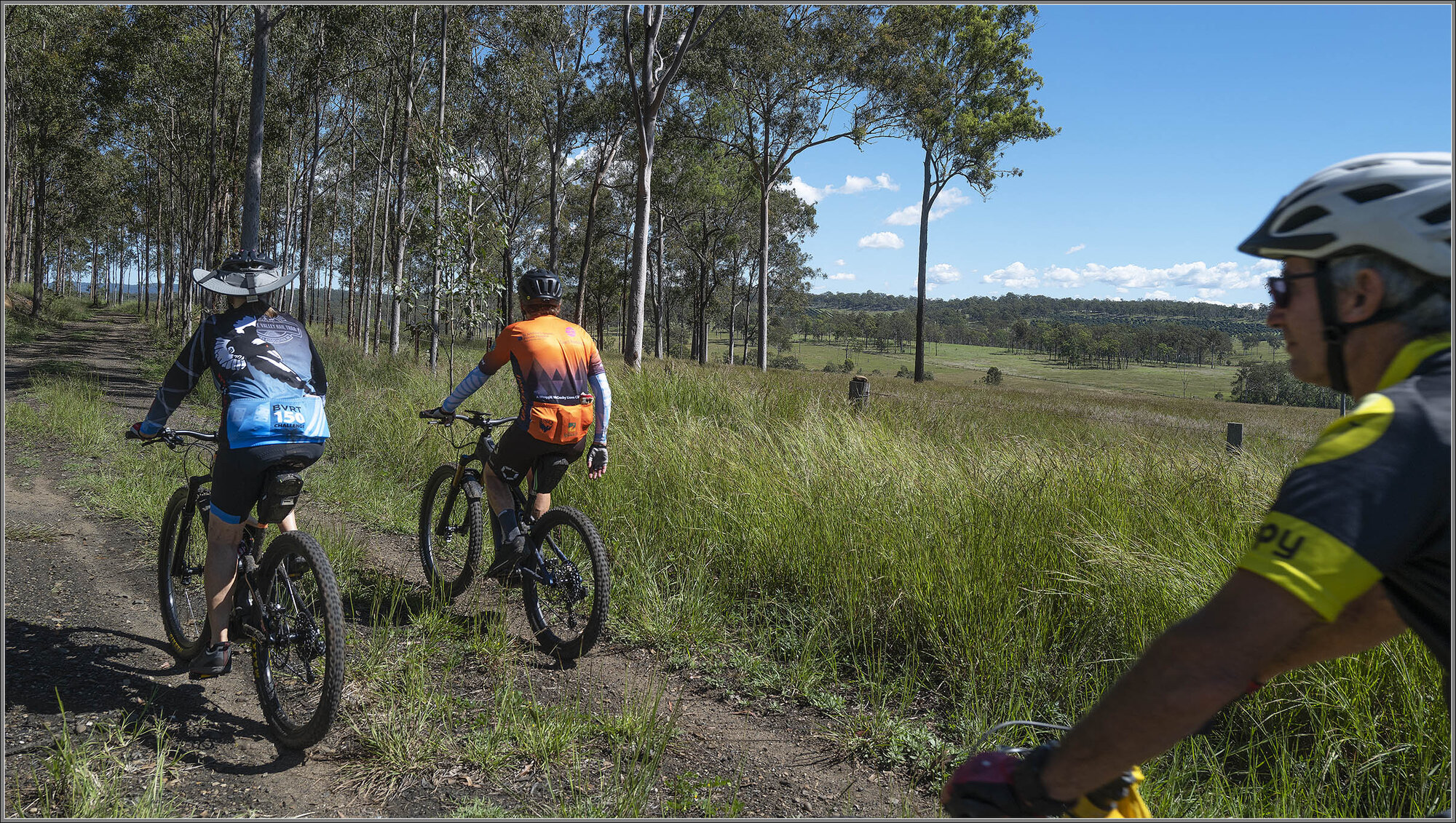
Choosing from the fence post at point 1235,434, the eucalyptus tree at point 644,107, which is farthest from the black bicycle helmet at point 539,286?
the eucalyptus tree at point 644,107

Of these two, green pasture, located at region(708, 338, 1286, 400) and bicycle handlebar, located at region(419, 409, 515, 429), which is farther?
green pasture, located at region(708, 338, 1286, 400)

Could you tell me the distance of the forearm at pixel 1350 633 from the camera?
1.40 m

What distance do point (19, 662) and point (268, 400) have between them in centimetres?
199

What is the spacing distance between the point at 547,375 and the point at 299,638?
6.54ft

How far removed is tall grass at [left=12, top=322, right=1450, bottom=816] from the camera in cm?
312

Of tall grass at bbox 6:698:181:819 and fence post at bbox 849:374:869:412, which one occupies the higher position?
fence post at bbox 849:374:869:412

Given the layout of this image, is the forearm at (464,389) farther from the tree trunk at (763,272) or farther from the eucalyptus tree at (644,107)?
the tree trunk at (763,272)

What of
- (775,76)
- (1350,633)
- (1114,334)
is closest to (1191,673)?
(1350,633)

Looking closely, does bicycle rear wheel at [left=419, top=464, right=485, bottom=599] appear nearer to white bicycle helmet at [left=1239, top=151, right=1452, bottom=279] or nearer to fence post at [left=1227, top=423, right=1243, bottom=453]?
white bicycle helmet at [left=1239, top=151, right=1452, bottom=279]

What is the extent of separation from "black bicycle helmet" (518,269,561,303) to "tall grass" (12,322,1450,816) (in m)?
1.99

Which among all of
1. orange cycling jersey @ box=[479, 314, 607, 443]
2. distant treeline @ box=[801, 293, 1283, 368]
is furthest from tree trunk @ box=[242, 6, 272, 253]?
distant treeline @ box=[801, 293, 1283, 368]

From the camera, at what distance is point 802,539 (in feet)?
17.1

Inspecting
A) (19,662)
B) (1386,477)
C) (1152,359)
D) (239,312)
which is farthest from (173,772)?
(1152,359)

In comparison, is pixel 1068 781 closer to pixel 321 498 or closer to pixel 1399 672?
pixel 1399 672
